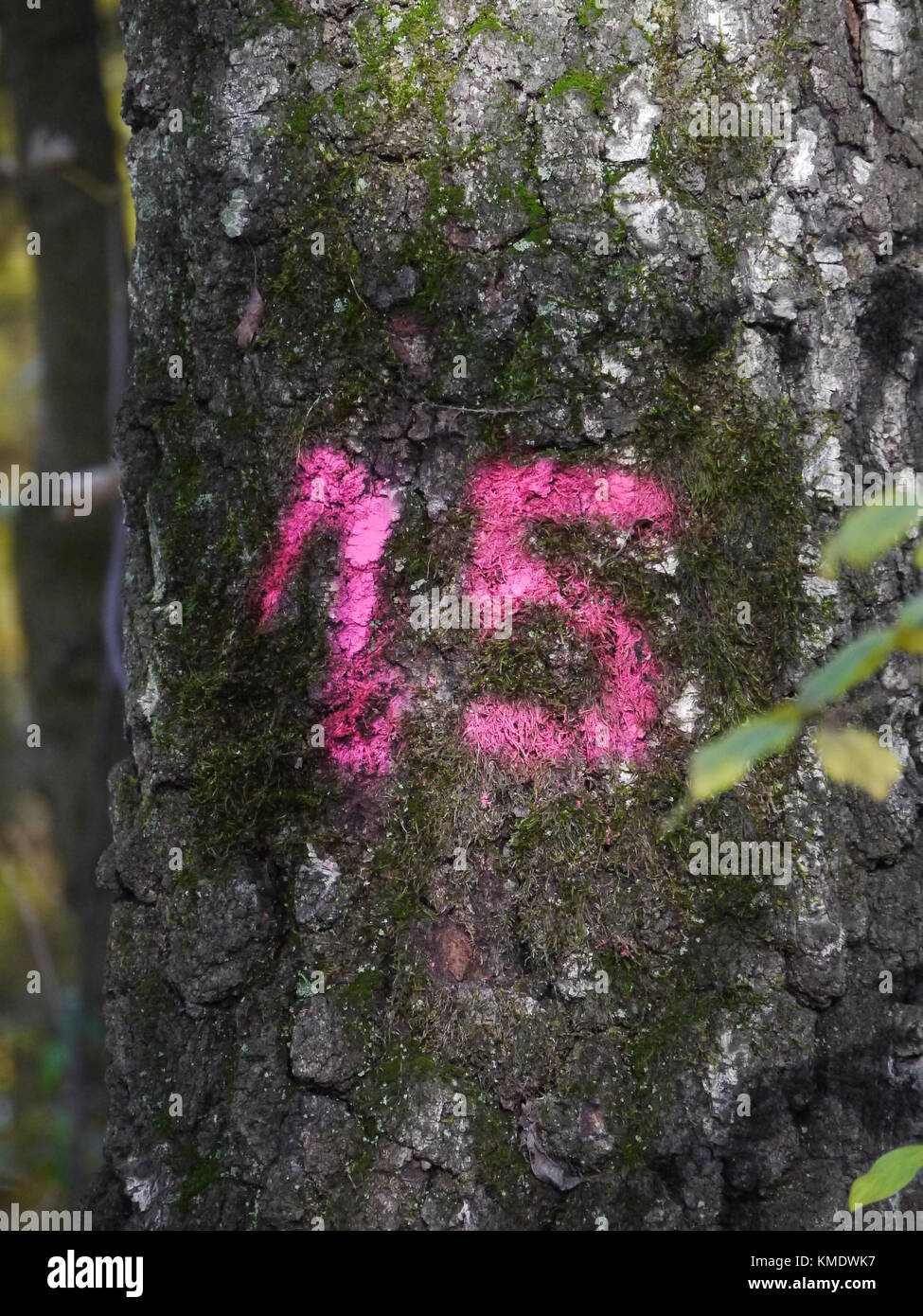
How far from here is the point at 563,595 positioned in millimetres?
1894

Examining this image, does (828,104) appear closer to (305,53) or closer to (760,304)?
(760,304)

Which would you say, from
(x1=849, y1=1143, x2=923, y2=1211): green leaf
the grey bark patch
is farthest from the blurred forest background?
(x1=849, y1=1143, x2=923, y2=1211): green leaf

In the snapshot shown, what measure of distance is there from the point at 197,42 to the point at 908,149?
4.57ft

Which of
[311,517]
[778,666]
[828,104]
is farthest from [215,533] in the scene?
[828,104]

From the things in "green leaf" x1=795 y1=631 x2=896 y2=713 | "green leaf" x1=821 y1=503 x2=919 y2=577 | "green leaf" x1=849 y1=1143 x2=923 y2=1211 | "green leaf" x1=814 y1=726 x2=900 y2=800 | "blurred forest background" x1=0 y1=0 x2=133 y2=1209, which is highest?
"blurred forest background" x1=0 y1=0 x2=133 y2=1209

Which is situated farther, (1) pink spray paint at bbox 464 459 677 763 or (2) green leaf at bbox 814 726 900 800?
(1) pink spray paint at bbox 464 459 677 763

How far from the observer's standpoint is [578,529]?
6.23 ft

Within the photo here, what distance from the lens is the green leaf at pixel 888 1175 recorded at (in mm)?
1182

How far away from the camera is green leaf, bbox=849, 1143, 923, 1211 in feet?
3.88

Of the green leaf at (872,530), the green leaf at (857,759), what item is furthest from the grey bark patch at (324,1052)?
the green leaf at (872,530)

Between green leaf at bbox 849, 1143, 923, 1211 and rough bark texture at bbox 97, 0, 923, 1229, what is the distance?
63cm

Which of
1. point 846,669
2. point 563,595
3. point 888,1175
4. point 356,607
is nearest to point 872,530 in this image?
point 846,669

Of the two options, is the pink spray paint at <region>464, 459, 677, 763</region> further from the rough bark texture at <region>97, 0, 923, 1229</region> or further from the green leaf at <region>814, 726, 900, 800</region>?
the green leaf at <region>814, 726, 900, 800</region>

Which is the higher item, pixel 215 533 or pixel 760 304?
pixel 760 304
